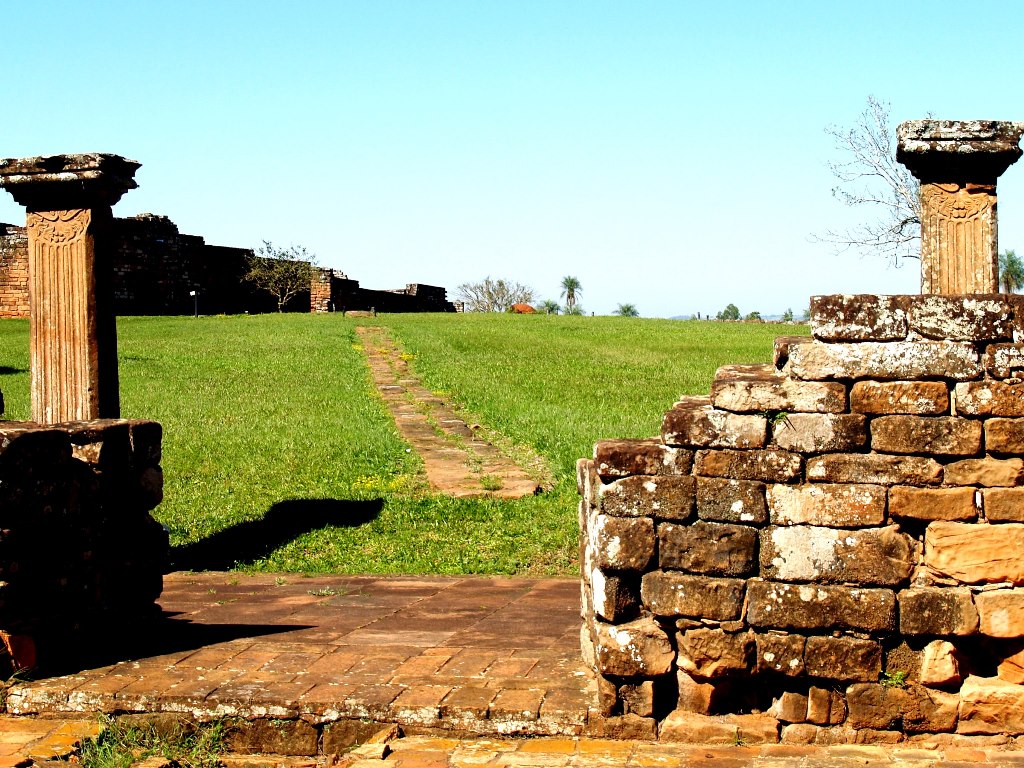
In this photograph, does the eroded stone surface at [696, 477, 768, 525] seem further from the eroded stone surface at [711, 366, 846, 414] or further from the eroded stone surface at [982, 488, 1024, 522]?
the eroded stone surface at [982, 488, 1024, 522]

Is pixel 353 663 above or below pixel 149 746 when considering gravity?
above

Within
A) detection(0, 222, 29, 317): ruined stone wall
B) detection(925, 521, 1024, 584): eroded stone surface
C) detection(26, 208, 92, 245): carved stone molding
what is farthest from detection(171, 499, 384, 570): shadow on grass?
detection(0, 222, 29, 317): ruined stone wall

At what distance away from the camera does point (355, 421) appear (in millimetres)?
14211

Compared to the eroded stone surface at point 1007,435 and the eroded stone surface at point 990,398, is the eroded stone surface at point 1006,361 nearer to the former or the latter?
the eroded stone surface at point 990,398

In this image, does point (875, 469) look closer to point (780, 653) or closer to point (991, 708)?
point (780, 653)

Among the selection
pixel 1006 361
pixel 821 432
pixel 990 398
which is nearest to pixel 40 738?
pixel 821 432

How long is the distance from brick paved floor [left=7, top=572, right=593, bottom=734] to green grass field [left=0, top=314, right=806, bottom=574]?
4.12 ft

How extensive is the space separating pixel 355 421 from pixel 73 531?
8343 millimetres

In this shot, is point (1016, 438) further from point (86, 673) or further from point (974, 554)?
point (86, 673)

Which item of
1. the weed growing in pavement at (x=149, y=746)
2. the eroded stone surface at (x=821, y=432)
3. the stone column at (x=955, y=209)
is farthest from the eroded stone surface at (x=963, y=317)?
the stone column at (x=955, y=209)

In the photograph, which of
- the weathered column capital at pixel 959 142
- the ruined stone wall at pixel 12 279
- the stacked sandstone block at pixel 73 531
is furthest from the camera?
the ruined stone wall at pixel 12 279

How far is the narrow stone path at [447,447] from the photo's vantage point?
1033 centimetres

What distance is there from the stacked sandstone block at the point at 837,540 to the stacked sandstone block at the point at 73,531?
2.75 m

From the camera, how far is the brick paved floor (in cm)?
467
